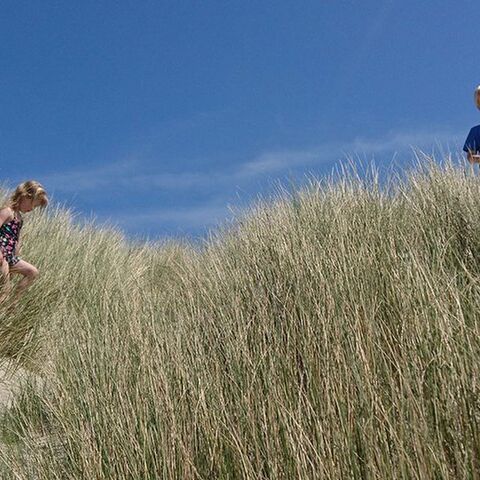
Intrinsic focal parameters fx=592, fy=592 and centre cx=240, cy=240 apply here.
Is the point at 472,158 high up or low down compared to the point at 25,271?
up

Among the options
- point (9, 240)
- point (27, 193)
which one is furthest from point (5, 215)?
point (27, 193)

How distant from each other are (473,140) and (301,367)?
3.25 meters

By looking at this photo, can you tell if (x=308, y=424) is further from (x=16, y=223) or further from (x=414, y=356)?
(x=16, y=223)

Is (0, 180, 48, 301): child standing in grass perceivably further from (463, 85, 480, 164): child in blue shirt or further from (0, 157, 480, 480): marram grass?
(463, 85, 480, 164): child in blue shirt

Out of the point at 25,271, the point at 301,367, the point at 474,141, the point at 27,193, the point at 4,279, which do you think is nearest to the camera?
the point at 301,367

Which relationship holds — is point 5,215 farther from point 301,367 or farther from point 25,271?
point 301,367

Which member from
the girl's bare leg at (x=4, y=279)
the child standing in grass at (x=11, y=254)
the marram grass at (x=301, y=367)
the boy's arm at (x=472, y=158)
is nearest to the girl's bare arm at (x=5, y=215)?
the child standing in grass at (x=11, y=254)

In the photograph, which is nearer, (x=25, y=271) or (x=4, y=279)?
(x=4, y=279)

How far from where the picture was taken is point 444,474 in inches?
59.1

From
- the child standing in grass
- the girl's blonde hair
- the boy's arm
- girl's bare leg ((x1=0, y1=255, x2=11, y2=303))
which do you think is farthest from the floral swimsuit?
the boy's arm

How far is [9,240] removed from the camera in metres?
5.46

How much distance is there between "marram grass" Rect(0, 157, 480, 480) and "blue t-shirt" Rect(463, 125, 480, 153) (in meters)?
0.49

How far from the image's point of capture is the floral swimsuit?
17.8 feet

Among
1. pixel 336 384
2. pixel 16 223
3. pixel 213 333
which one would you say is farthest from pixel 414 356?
pixel 16 223
